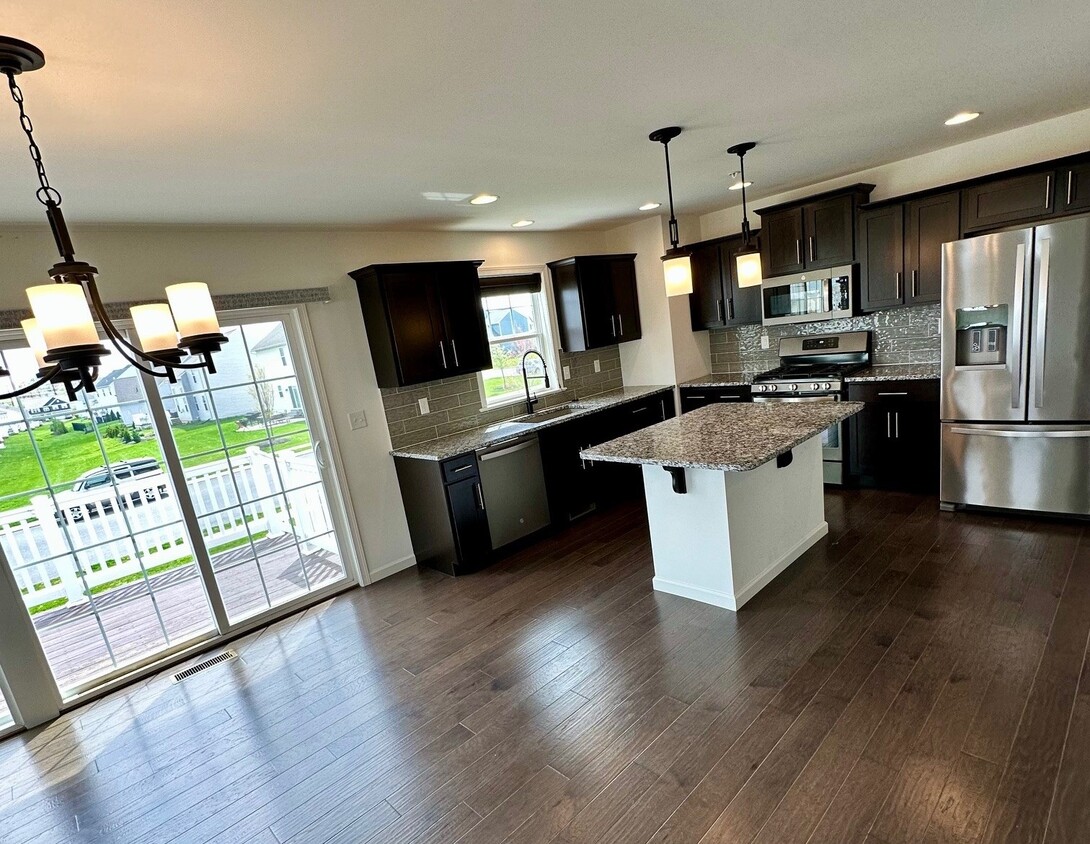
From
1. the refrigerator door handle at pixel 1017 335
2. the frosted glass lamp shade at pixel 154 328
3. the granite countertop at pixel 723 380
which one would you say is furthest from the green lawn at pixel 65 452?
the refrigerator door handle at pixel 1017 335

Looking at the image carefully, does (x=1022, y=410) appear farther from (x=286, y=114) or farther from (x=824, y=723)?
(x=286, y=114)

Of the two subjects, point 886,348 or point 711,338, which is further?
point 711,338

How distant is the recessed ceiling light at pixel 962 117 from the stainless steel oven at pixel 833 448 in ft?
6.20

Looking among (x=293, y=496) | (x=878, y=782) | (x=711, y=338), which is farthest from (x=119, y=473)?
(x=711, y=338)

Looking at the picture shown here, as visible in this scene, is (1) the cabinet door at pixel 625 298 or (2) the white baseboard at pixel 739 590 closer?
(2) the white baseboard at pixel 739 590

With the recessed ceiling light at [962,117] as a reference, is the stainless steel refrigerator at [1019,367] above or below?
below

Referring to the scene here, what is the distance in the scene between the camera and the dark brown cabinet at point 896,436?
394cm

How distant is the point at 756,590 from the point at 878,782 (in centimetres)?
127

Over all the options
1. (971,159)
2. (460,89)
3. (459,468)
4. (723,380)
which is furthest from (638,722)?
(971,159)

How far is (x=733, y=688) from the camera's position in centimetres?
233

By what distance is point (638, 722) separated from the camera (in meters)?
2.21

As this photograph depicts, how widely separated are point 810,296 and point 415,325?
127 inches

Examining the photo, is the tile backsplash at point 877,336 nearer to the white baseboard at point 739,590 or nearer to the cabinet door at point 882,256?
the cabinet door at point 882,256

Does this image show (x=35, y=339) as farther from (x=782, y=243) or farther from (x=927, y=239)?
(x=927, y=239)
